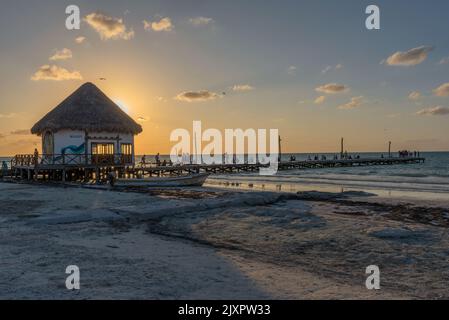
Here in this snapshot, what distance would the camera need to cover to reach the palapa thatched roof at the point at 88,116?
1164 inches

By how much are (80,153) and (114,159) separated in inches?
100

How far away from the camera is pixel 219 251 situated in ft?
32.1

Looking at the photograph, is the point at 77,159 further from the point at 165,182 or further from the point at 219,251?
the point at 219,251

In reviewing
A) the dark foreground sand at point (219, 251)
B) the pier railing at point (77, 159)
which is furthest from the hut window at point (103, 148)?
the dark foreground sand at point (219, 251)

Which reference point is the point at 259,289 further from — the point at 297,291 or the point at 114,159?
the point at 114,159

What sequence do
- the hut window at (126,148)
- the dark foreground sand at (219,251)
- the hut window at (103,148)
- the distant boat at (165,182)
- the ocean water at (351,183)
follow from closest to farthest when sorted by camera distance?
the dark foreground sand at (219,251)
the distant boat at (165,182)
the ocean water at (351,183)
the hut window at (103,148)
the hut window at (126,148)

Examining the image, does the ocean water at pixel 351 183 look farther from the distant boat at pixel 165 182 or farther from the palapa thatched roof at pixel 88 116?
the palapa thatched roof at pixel 88 116

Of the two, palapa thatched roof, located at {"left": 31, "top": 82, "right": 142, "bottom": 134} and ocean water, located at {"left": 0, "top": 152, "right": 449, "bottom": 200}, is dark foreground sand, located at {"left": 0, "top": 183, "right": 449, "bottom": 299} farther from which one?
ocean water, located at {"left": 0, "top": 152, "right": 449, "bottom": 200}

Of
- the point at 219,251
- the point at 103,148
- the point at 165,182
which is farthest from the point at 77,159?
the point at 219,251

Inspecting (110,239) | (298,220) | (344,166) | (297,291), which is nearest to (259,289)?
(297,291)

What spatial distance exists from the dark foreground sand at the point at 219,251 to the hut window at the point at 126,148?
14426 mm

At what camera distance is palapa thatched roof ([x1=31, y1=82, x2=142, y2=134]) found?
97.0 ft

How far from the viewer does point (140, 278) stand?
283 inches
